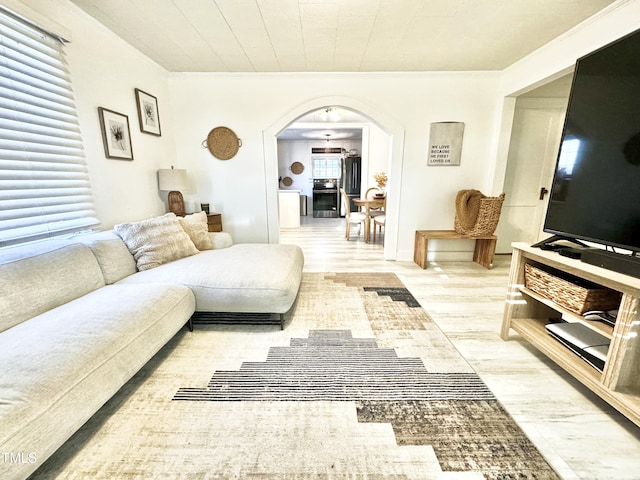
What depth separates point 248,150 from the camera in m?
3.37

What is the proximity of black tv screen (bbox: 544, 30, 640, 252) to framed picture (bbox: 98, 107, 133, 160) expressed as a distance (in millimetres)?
3371

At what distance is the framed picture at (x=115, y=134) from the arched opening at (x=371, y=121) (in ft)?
4.80

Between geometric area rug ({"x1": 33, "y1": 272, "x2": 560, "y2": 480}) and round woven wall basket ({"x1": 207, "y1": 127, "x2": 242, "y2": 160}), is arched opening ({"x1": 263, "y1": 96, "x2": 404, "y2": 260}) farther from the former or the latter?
geometric area rug ({"x1": 33, "y1": 272, "x2": 560, "y2": 480})

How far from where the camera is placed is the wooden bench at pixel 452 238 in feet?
10.4

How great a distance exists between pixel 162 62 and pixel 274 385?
352cm

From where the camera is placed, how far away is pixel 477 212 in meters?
3.10

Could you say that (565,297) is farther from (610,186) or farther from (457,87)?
(457,87)

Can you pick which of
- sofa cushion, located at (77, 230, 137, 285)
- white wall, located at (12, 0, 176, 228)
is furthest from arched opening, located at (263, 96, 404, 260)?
sofa cushion, located at (77, 230, 137, 285)

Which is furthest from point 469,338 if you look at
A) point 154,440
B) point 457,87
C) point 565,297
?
point 457,87

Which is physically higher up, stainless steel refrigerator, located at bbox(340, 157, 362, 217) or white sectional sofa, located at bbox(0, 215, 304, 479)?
stainless steel refrigerator, located at bbox(340, 157, 362, 217)

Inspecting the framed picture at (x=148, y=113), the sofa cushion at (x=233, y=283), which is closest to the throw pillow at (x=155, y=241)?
the sofa cushion at (x=233, y=283)

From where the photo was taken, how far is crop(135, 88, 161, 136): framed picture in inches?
106

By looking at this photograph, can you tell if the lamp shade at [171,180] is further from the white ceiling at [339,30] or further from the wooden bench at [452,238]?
the wooden bench at [452,238]

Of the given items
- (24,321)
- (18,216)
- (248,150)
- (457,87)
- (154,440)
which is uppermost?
(457,87)
